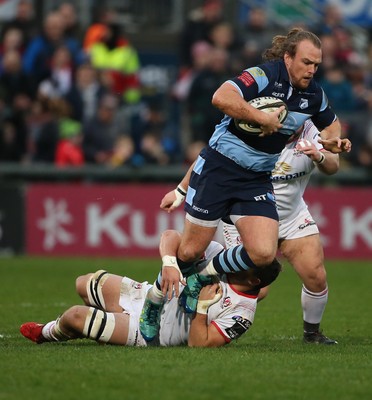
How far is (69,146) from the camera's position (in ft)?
57.0

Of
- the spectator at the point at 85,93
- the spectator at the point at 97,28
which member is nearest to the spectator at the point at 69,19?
the spectator at the point at 97,28

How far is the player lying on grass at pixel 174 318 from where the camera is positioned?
26.0 ft

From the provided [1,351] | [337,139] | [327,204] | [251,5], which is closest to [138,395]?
[1,351]

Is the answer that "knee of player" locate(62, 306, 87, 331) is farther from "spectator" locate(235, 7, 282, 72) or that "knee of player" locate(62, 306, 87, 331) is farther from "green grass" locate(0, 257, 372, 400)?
"spectator" locate(235, 7, 282, 72)

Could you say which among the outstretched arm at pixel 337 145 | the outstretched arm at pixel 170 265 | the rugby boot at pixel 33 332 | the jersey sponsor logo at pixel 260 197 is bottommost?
the rugby boot at pixel 33 332

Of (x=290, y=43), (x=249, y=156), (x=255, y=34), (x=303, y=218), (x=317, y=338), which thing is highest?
(x=290, y=43)

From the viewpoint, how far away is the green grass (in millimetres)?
6332

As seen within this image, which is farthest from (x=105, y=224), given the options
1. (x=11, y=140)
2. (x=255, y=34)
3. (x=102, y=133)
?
(x=255, y=34)

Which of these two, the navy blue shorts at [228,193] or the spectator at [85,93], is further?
the spectator at [85,93]

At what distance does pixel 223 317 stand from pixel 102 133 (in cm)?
983

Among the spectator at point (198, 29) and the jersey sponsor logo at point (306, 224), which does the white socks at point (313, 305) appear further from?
the spectator at point (198, 29)

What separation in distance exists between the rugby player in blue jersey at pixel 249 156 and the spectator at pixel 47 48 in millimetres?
9524

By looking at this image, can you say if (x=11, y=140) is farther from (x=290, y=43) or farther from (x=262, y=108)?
(x=262, y=108)

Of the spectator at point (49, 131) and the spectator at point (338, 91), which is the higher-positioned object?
the spectator at point (338, 91)
